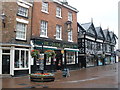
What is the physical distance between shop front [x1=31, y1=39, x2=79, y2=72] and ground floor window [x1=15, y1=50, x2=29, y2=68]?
137 cm

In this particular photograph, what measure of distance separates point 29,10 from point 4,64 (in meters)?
6.79

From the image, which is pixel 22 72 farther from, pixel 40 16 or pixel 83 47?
pixel 83 47

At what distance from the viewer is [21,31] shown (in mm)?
19203

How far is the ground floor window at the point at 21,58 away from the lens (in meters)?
18.4

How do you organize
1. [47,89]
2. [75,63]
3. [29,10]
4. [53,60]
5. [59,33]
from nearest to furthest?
[47,89], [29,10], [53,60], [59,33], [75,63]

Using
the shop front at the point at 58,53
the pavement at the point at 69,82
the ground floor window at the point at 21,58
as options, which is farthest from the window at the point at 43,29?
the pavement at the point at 69,82

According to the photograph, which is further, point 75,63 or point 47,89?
point 75,63

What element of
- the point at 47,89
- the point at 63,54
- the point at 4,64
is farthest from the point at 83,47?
the point at 47,89

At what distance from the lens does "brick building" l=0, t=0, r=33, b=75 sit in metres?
17.8

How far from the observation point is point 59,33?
24875 millimetres

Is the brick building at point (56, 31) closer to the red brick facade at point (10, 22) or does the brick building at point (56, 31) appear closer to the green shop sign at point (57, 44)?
the green shop sign at point (57, 44)

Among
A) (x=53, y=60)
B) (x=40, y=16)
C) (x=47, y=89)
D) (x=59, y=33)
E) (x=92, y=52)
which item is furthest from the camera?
(x=92, y=52)

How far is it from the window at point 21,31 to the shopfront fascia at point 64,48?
1.55m

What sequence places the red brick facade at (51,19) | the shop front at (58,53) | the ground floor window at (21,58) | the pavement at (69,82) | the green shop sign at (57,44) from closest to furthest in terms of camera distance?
1. the pavement at (69,82)
2. the ground floor window at (21,58)
3. the green shop sign at (57,44)
4. the red brick facade at (51,19)
5. the shop front at (58,53)
